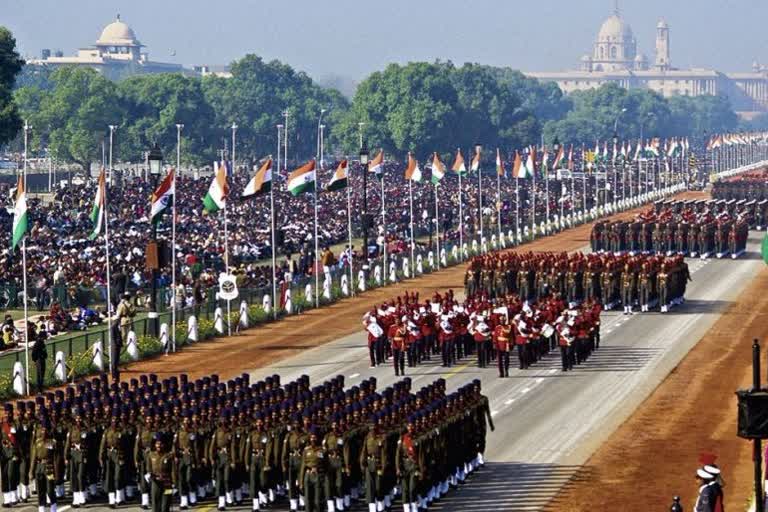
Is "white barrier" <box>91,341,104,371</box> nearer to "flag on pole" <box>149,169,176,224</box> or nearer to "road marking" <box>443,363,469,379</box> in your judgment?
"flag on pole" <box>149,169,176,224</box>

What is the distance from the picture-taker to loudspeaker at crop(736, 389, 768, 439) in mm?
19109

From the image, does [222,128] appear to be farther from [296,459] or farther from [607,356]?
[296,459]

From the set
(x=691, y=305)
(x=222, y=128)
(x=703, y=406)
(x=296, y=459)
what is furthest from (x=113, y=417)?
(x=222, y=128)

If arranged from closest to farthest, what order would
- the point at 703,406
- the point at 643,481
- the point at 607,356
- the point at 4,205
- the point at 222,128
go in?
the point at 643,481, the point at 703,406, the point at 607,356, the point at 4,205, the point at 222,128

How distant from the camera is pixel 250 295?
56.0 metres

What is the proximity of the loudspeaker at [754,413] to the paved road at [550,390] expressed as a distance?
32.4ft

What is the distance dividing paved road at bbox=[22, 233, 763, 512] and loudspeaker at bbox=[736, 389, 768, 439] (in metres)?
9.88

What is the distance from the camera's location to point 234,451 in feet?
93.6

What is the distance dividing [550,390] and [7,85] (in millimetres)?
53783

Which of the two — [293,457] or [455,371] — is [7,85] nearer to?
[455,371]

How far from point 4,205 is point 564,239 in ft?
89.8

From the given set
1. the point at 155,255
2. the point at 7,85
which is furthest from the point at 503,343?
the point at 7,85

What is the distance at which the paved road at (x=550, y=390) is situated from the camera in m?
30.8

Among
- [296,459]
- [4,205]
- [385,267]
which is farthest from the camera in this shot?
[4,205]
